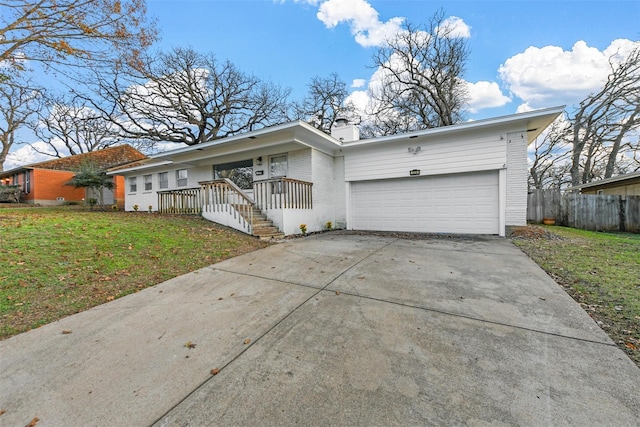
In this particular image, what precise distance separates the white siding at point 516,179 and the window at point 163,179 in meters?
15.6

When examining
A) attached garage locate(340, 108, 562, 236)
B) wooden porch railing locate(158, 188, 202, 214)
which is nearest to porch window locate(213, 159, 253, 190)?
wooden porch railing locate(158, 188, 202, 214)

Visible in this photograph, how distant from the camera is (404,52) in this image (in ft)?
58.0

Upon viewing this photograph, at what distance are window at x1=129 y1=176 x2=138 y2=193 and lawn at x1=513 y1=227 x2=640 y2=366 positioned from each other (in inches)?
745

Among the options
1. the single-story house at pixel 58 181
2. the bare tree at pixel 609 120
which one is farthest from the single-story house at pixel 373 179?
the single-story house at pixel 58 181

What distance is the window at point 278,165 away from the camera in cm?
1007

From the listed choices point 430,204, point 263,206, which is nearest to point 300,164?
point 263,206

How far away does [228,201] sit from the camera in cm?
868

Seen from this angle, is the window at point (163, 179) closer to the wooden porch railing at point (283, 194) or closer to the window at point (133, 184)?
the window at point (133, 184)

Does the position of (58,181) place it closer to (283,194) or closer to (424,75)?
(283,194)

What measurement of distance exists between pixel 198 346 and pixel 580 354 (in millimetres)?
3302

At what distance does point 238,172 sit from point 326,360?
11.4 m

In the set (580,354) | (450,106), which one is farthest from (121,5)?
(450,106)

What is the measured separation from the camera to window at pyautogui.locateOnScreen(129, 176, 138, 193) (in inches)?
604

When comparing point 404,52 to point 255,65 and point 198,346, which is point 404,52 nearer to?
point 255,65
